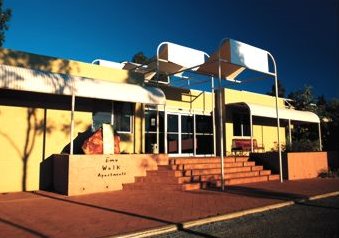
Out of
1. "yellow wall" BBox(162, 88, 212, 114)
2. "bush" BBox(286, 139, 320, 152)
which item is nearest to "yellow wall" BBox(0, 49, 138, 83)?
"yellow wall" BBox(162, 88, 212, 114)

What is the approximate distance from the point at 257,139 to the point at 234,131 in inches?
85.1

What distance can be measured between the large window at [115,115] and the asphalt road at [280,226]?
766cm

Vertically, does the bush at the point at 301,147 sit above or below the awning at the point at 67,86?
below

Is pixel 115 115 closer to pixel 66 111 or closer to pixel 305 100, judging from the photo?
pixel 66 111

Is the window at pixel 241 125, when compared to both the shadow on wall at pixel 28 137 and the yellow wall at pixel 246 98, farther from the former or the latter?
the shadow on wall at pixel 28 137

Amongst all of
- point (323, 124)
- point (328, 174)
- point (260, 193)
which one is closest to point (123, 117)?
point (260, 193)

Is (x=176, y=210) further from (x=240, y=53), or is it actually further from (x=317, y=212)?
(x=240, y=53)

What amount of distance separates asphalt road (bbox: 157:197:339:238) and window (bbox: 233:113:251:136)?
477 inches

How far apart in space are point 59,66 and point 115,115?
279 centimetres

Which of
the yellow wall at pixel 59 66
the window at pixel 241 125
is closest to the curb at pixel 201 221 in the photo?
the yellow wall at pixel 59 66

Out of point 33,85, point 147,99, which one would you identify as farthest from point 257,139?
point 33,85

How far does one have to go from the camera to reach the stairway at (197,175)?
40.5 ft

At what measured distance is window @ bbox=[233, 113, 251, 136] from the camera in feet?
68.1

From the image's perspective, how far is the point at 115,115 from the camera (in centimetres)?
1459
